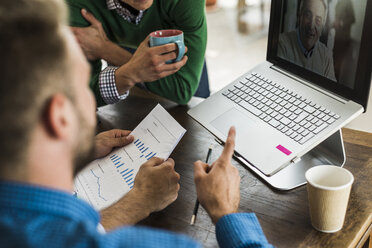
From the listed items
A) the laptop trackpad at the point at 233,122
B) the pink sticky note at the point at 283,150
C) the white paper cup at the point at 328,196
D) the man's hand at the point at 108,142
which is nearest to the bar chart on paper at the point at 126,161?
the man's hand at the point at 108,142

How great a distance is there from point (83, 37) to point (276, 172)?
844 millimetres

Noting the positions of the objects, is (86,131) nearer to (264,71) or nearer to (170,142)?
(170,142)

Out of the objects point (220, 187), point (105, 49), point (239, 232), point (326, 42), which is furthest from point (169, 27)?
point (239, 232)

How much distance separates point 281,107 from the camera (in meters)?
1.01

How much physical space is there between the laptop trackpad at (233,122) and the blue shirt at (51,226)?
52 centimetres

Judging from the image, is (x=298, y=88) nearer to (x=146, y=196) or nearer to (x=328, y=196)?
(x=328, y=196)

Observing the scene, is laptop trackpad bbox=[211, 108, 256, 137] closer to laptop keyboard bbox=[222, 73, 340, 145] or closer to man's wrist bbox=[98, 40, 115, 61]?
laptop keyboard bbox=[222, 73, 340, 145]

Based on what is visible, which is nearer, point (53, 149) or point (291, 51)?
point (53, 149)

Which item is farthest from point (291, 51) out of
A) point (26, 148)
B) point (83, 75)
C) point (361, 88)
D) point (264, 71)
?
point (26, 148)

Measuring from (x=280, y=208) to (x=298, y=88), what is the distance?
0.31 meters

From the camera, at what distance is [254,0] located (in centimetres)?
427

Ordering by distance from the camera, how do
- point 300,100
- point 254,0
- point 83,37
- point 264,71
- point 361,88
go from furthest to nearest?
point 254,0, point 83,37, point 264,71, point 300,100, point 361,88

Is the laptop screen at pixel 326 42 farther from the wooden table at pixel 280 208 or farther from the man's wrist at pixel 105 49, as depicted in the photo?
the man's wrist at pixel 105 49

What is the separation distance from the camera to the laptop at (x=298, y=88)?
2.87ft
